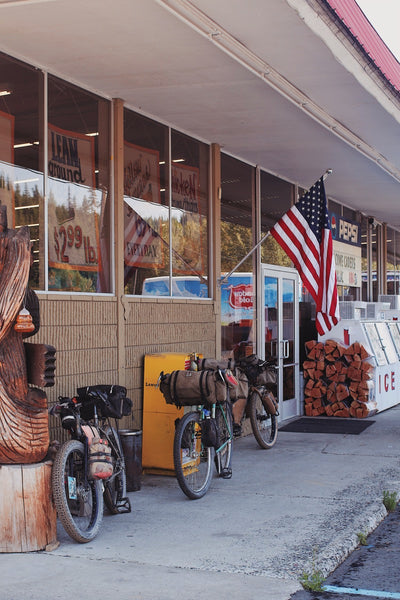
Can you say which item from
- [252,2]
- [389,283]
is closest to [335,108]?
[252,2]

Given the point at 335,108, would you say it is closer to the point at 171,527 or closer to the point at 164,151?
the point at 164,151

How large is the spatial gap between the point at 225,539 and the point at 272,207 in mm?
7519

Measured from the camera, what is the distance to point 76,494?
229 inches

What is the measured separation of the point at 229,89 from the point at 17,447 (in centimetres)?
425

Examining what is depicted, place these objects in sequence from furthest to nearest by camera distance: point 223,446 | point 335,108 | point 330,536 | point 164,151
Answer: point 164,151, point 335,108, point 223,446, point 330,536

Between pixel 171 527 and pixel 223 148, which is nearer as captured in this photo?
pixel 171 527

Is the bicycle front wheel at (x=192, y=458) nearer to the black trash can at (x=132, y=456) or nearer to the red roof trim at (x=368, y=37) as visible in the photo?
the black trash can at (x=132, y=456)

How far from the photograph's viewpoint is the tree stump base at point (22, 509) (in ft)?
17.8

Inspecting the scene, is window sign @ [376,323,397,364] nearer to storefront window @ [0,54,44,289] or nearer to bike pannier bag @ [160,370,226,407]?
bike pannier bag @ [160,370,226,407]

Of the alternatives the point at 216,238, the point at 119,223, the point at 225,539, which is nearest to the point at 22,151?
the point at 119,223

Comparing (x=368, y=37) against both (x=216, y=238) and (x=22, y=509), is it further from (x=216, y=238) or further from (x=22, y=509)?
(x=22, y=509)

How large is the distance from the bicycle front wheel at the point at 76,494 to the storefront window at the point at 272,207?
22.1 ft

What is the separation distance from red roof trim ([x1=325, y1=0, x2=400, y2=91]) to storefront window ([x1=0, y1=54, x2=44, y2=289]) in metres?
2.70

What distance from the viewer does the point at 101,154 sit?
822 cm
